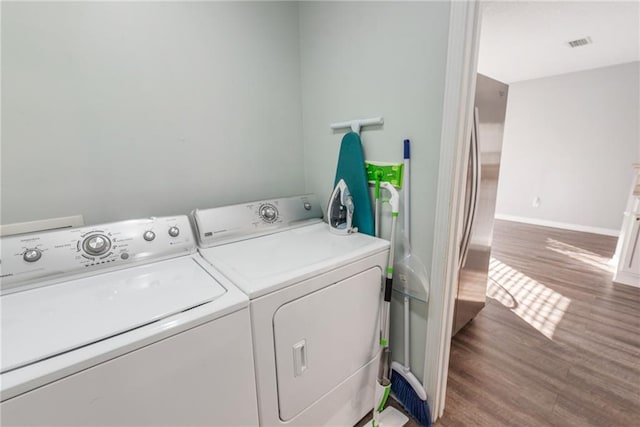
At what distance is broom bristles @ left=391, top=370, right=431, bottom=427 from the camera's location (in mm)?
1340

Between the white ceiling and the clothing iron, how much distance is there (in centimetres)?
237

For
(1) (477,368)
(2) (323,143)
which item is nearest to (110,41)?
(2) (323,143)

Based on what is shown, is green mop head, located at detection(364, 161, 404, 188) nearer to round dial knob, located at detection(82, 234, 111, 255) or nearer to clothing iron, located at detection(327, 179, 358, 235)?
clothing iron, located at detection(327, 179, 358, 235)

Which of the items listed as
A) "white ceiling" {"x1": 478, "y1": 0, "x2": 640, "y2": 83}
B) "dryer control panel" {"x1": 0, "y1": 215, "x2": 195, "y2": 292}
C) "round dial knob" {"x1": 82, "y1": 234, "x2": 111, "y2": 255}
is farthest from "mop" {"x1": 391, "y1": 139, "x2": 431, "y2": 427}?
"white ceiling" {"x1": 478, "y1": 0, "x2": 640, "y2": 83}

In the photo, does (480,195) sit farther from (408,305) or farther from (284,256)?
(284,256)

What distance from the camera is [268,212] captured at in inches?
59.5

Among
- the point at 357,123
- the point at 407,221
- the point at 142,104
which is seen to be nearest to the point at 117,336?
the point at 142,104

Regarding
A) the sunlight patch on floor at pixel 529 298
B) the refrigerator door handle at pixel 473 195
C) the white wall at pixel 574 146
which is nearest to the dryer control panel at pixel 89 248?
the refrigerator door handle at pixel 473 195

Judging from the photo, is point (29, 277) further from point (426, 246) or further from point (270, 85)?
point (426, 246)

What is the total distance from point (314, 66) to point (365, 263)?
1.25 meters

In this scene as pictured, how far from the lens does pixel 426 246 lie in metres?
1.30

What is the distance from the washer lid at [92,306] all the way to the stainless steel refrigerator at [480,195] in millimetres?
1530

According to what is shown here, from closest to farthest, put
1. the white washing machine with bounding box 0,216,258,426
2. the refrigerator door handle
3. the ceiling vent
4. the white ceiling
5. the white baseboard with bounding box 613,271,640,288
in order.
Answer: the white washing machine with bounding box 0,216,258,426, the refrigerator door handle, the white ceiling, the white baseboard with bounding box 613,271,640,288, the ceiling vent

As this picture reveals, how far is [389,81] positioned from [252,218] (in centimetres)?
97
